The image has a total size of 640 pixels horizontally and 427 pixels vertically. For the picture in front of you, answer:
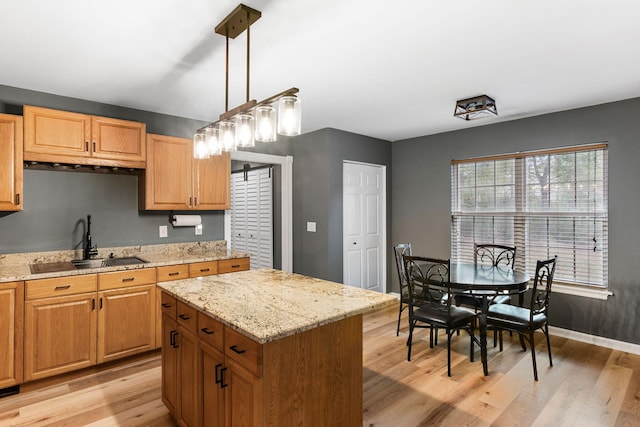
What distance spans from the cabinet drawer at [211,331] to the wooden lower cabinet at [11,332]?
5.56 feet

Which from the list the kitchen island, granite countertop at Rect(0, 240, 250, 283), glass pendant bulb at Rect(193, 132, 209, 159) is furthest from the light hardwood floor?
glass pendant bulb at Rect(193, 132, 209, 159)

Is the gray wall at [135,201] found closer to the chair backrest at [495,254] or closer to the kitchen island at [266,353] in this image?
the chair backrest at [495,254]

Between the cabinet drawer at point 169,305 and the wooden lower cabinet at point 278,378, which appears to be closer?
the wooden lower cabinet at point 278,378

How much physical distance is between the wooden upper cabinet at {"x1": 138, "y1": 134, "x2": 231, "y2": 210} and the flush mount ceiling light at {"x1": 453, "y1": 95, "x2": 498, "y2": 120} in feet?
8.00

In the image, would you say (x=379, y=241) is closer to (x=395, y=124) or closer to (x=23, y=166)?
(x=395, y=124)

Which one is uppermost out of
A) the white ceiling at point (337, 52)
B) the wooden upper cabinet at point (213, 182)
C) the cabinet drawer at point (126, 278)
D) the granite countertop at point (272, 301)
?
the white ceiling at point (337, 52)

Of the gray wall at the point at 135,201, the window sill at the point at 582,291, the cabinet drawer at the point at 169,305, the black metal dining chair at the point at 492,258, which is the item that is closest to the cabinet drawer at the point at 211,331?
the cabinet drawer at the point at 169,305

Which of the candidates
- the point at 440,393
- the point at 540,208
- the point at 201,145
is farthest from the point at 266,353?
the point at 540,208

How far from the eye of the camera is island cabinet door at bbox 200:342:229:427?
5.57ft

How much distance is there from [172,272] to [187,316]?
56.0 inches

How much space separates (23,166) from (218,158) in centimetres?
165

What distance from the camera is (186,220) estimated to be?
12.7 feet

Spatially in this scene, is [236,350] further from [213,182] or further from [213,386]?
[213,182]

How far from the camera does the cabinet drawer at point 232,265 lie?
3602mm
